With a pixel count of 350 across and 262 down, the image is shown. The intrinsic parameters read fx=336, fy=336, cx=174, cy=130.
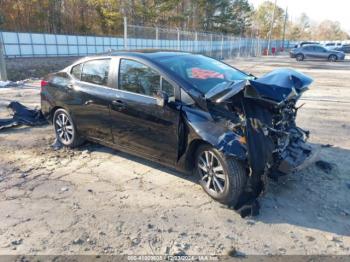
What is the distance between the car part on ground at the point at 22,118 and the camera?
22.7ft

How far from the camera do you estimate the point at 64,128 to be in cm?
563

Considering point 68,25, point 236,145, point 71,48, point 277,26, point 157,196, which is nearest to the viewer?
point 236,145

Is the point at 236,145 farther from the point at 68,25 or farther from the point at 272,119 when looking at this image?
the point at 68,25

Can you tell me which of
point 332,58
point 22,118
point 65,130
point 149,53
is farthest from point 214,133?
point 332,58

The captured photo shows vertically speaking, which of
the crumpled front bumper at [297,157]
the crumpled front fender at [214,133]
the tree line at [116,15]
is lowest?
the crumpled front bumper at [297,157]

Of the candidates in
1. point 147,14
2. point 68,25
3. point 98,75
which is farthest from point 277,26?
point 98,75

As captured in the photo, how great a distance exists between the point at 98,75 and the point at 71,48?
21456 millimetres

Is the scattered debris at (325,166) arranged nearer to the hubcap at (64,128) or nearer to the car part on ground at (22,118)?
the hubcap at (64,128)

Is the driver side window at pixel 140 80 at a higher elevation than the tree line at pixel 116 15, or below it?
below

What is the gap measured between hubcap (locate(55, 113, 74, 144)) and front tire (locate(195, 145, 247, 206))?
2482mm

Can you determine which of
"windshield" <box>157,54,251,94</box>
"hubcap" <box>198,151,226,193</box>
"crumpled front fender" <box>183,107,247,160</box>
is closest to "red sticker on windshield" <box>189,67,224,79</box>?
"windshield" <box>157,54,251,94</box>

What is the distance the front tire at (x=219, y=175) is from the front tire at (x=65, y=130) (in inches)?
92.4

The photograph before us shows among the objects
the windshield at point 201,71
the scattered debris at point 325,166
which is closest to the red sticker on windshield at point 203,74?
the windshield at point 201,71

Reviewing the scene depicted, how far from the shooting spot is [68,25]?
35.0 metres
